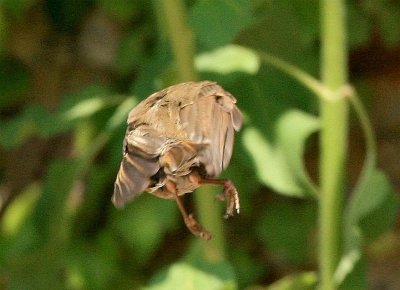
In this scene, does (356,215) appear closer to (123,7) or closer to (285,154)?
(285,154)

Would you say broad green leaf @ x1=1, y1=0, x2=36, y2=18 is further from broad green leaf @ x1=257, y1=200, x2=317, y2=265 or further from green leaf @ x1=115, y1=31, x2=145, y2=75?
broad green leaf @ x1=257, y1=200, x2=317, y2=265

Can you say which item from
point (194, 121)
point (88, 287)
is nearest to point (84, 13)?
point (88, 287)

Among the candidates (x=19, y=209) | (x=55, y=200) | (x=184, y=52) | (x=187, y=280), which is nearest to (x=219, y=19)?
(x=184, y=52)

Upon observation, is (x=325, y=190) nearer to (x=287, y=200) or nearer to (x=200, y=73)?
(x=200, y=73)

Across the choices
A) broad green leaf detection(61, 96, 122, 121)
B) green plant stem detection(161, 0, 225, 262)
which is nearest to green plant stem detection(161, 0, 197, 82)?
green plant stem detection(161, 0, 225, 262)

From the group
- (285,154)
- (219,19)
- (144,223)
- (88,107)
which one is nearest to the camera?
(219,19)

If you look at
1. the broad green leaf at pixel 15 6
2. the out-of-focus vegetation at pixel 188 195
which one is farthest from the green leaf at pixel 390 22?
the broad green leaf at pixel 15 6
